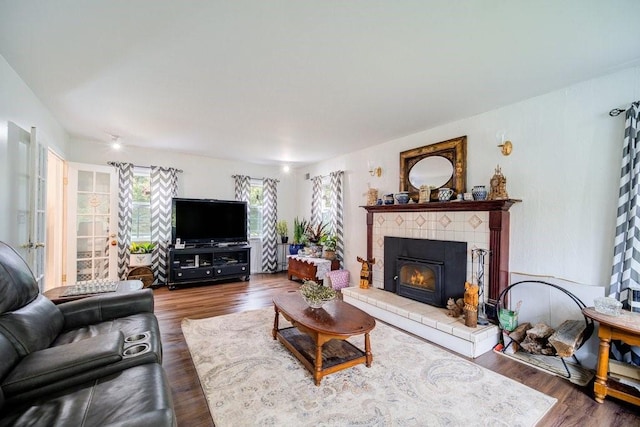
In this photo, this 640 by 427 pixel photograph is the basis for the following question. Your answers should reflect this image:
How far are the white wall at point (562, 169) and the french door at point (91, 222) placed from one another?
5.27 meters

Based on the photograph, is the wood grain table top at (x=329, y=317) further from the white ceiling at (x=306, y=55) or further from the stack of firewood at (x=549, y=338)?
the white ceiling at (x=306, y=55)

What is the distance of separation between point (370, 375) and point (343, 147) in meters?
3.45

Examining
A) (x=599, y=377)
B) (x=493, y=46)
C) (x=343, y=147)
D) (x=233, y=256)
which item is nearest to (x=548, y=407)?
(x=599, y=377)

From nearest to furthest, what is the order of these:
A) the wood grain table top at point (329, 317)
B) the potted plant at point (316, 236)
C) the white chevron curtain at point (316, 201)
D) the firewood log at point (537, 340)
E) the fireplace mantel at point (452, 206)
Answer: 1. the wood grain table top at point (329, 317)
2. the firewood log at point (537, 340)
3. the fireplace mantel at point (452, 206)
4. the potted plant at point (316, 236)
5. the white chevron curtain at point (316, 201)

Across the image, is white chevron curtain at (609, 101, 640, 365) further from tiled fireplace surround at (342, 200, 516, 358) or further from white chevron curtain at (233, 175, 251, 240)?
white chevron curtain at (233, 175, 251, 240)

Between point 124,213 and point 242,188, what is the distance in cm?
215

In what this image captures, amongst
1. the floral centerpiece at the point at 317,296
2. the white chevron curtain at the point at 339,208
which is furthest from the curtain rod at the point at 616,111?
the white chevron curtain at the point at 339,208

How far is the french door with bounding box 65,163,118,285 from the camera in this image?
156 inches

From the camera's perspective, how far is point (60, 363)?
1.29 meters

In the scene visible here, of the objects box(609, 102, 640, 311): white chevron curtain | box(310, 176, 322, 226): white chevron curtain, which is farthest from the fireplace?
box(310, 176, 322, 226): white chevron curtain

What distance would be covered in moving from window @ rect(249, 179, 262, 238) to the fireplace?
3.28m

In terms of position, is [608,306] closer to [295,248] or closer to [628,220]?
[628,220]

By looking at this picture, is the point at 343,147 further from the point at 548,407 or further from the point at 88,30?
the point at 548,407

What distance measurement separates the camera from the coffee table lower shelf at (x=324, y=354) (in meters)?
2.17
